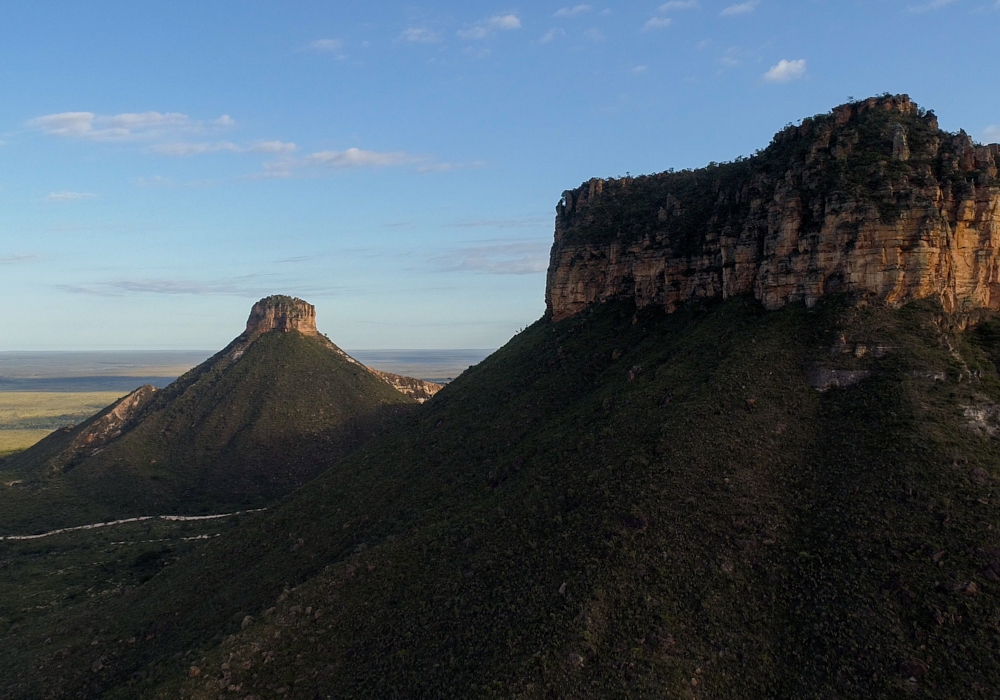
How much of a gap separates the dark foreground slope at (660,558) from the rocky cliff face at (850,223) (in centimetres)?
265

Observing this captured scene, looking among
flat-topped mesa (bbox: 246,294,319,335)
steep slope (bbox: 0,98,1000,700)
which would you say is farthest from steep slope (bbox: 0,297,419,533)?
steep slope (bbox: 0,98,1000,700)

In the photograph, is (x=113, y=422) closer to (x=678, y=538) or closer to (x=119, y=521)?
(x=119, y=521)

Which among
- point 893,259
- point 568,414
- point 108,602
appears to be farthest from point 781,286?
point 108,602

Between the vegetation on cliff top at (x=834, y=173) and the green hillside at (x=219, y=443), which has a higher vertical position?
the vegetation on cliff top at (x=834, y=173)

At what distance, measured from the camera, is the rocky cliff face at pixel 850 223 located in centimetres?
4800

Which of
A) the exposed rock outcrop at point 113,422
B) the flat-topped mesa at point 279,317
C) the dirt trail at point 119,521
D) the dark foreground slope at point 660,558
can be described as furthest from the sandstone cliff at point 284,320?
Result: the dark foreground slope at point 660,558

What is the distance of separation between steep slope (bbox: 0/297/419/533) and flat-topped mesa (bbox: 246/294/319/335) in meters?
0.24

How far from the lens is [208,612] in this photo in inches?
1930

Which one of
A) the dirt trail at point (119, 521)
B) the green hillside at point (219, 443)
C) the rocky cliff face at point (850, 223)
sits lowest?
the dirt trail at point (119, 521)

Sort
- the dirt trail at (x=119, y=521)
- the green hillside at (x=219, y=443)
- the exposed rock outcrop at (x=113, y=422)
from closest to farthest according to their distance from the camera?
the dirt trail at (x=119, y=521), the green hillside at (x=219, y=443), the exposed rock outcrop at (x=113, y=422)

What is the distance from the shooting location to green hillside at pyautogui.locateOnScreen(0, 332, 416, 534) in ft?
335

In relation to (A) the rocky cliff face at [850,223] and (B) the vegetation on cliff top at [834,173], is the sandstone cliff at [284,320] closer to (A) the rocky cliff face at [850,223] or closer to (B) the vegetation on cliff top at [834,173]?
(B) the vegetation on cliff top at [834,173]

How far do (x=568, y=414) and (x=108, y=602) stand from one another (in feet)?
148

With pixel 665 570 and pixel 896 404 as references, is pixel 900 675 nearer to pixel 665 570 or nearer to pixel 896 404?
pixel 665 570
